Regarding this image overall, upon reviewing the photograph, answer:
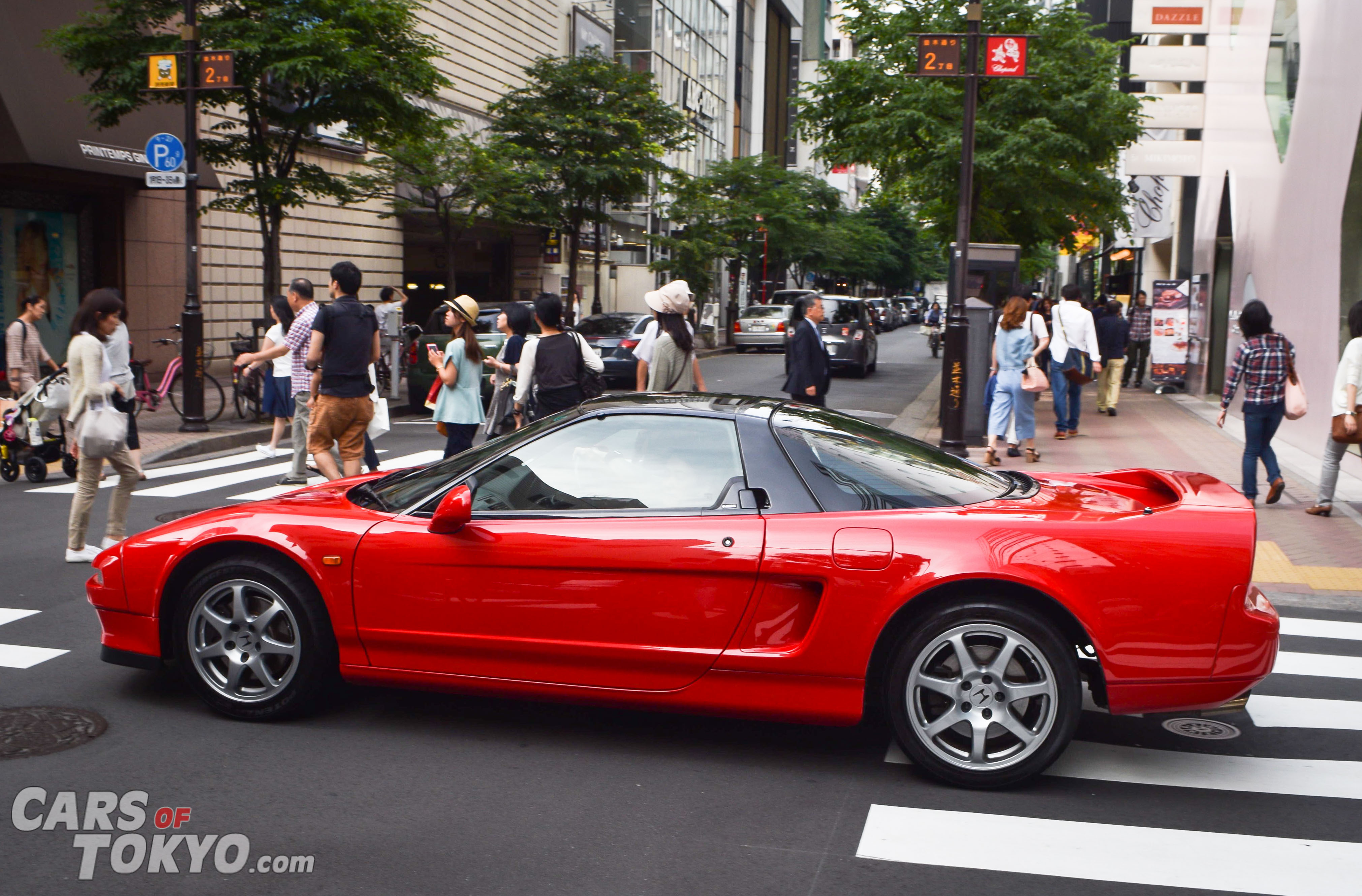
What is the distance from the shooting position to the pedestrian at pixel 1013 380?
520 inches

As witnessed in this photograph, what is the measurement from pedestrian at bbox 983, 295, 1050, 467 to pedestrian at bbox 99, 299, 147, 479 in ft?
27.9

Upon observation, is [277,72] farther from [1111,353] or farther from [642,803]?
[642,803]

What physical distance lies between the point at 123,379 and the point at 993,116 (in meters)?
16.8

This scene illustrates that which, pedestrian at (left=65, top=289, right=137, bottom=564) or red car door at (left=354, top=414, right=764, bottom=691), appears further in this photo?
pedestrian at (left=65, top=289, right=137, bottom=564)

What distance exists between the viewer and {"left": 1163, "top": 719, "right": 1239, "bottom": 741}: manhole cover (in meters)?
5.13

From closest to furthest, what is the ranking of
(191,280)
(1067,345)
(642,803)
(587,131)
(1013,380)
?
1. (642,803)
2. (1013,380)
3. (191,280)
4. (1067,345)
5. (587,131)

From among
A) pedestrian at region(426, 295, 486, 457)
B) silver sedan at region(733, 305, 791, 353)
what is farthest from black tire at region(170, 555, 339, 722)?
silver sedan at region(733, 305, 791, 353)

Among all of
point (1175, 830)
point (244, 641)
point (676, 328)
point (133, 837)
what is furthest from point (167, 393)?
point (1175, 830)

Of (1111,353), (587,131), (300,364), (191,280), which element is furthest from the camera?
(587,131)

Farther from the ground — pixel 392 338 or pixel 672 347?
pixel 672 347

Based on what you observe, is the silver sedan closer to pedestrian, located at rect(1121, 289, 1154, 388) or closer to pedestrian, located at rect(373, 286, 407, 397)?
pedestrian, located at rect(1121, 289, 1154, 388)

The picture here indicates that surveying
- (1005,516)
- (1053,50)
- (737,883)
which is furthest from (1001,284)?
(737,883)

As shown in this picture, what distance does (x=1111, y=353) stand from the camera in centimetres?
1909

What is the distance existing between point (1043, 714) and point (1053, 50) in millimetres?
19925
